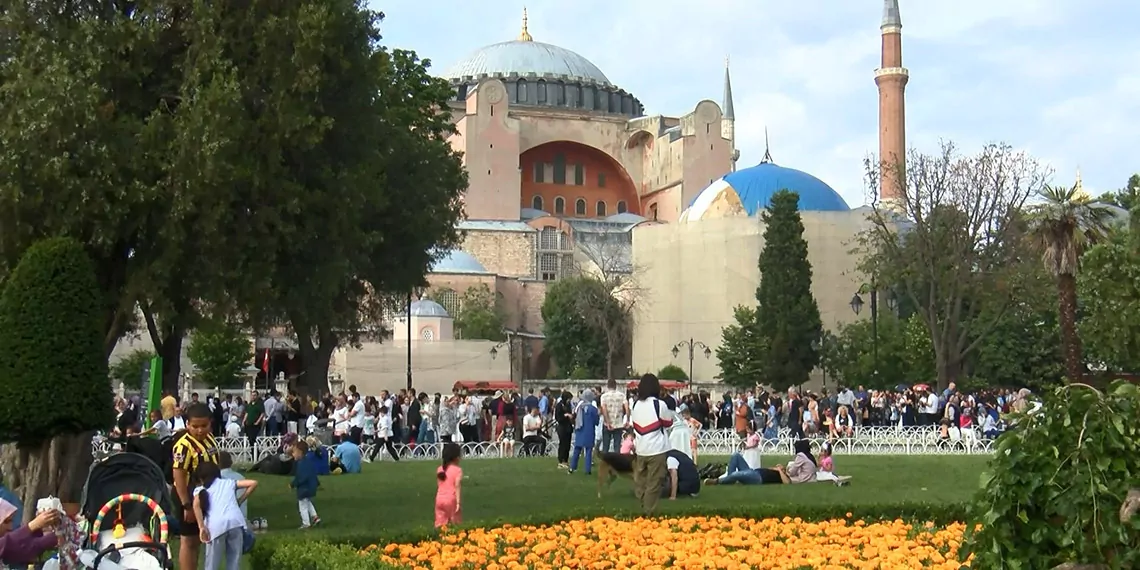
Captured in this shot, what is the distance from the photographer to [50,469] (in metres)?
10.8

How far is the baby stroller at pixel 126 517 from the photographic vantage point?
702 cm

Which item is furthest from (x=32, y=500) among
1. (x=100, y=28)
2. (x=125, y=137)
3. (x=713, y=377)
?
(x=713, y=377)

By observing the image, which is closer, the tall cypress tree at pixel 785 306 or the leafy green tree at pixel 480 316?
the tall cypress tree at pixel 785 306

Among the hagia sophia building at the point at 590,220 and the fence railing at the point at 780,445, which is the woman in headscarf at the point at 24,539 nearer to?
the fence railing at the point at 780,445

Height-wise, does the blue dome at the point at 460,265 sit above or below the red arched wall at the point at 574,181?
below

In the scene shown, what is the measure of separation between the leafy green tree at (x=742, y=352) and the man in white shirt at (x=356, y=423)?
21.3m

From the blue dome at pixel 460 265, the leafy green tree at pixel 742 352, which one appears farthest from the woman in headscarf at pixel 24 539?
the blue dome at pixel 460 265

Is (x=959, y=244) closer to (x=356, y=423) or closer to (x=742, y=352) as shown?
(x=742, y=352)

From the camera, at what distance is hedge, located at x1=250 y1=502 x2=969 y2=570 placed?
7547 millimetres

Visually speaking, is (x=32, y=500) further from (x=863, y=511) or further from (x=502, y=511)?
(x=863, y=511)

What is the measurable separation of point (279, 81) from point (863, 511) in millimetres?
6377

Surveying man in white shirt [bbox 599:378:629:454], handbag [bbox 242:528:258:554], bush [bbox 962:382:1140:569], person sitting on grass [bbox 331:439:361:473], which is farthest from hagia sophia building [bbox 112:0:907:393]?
bush [bbox 962:382:1140:569]

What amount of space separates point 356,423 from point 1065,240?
55.3 feet

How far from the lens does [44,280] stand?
10.3 m
